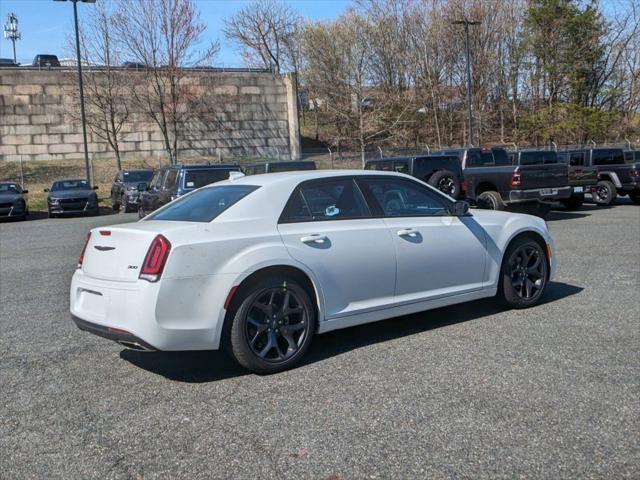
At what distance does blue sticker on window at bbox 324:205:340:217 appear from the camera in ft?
18.5

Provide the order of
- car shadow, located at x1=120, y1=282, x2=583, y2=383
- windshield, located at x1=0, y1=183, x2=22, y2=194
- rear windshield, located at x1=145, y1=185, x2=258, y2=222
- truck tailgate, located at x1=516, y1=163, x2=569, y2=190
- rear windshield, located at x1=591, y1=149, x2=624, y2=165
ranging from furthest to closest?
windshield, located at x1=0, y1=183, x2=22, y2=194 → rear windshield, located at x1=591, y1=149, x2=624, y2=165 → truck tailgate, located at x1=516, y1=163, x2=569, y2=190 → rear windshield, located at x1=145, y1=185, x2=258, y2=222 → car shadow, located at x1=120, y1=282, x2=583, y2=383

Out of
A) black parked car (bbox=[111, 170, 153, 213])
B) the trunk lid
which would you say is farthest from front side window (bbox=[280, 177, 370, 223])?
black parked car (bbox=[111, 170, 153, 213])

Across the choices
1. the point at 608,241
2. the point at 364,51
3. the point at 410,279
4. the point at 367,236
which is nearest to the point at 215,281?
the point at 367,236

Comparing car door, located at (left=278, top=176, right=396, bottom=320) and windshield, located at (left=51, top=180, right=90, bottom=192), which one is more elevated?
windshield, located at (left=51, top=180, right=90, bottom=192)

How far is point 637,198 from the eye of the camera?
69.3 feet

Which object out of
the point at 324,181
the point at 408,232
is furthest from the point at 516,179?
the point at 324,181

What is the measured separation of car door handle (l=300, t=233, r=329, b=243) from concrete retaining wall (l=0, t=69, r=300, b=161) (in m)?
33.1

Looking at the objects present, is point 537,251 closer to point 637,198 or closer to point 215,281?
point 215,281

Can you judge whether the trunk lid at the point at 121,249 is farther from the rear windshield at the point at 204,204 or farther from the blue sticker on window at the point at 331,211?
the blue sticker on window at the point at 331,211

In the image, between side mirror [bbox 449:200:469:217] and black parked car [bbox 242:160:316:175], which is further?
black parked car [bbox 242:160:316:175]

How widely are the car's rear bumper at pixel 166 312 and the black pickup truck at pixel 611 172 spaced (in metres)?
18.2

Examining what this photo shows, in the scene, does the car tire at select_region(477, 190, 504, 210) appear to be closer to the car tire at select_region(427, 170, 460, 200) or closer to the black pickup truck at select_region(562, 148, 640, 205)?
the car tire at select_region(427, 170, 460, 200)

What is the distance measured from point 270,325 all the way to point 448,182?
36.7ft

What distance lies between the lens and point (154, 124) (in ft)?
123
